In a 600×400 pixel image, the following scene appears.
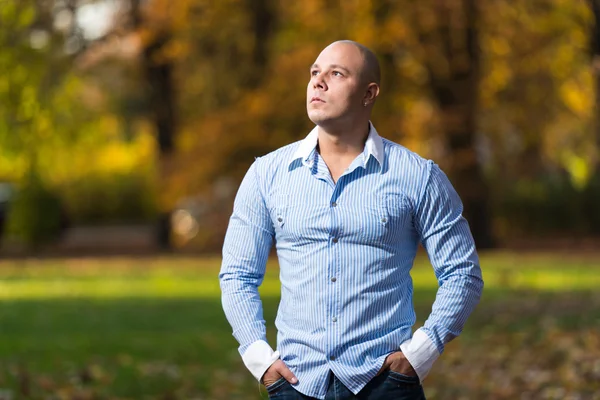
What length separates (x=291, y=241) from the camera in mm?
3932

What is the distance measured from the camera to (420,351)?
3.87 metres

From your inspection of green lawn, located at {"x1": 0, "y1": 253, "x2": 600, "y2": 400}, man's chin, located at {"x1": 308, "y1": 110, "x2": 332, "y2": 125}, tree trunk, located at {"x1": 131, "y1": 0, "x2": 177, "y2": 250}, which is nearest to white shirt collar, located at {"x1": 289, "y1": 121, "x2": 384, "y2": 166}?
man's chin, located at {"x1": 308, "y1": 110, "x2": 332, "y2": 125}

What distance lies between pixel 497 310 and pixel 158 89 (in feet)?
59.4

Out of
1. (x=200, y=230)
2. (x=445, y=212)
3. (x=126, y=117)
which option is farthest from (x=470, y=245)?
(x=126, y=117)

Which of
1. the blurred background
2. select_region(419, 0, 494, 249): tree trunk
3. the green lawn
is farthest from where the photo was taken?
select_region(419, 0, 494, 249): tree trunk

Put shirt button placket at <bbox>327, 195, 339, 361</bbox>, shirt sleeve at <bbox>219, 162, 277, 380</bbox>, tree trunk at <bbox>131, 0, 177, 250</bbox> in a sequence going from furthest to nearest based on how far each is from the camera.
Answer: tree trunk at <bbox>131, 0, 177, 250</bbox> < shirt sleeve at <bbox>219, 162, 277, 380</bbox> < shirt button placket at <bbox>327, 195, 339, 361</bbox>

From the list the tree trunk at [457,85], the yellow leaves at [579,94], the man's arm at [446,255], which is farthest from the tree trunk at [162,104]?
the man's arm at [446,255]

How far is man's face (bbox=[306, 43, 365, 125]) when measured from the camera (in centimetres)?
391

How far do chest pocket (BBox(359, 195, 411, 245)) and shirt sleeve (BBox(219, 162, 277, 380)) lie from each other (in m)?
0.34

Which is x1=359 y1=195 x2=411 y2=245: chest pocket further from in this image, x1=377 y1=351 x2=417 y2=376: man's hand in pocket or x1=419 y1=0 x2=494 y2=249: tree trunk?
x1=419 y1=0 x2=494 y2=249: tree trunk

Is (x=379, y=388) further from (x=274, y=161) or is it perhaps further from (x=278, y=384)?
(x=274, y=161)

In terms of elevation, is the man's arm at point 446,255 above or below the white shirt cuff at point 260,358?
above

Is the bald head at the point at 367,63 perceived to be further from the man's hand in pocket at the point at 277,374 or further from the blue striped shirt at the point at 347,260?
the man's hand in pocket at the point at 277,374

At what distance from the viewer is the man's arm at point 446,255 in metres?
3.95
